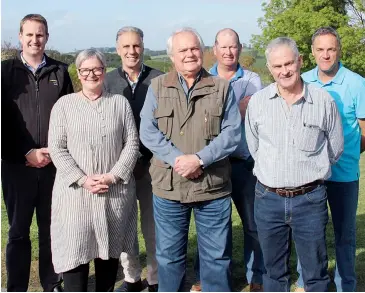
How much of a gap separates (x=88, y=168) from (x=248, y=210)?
5.17ft

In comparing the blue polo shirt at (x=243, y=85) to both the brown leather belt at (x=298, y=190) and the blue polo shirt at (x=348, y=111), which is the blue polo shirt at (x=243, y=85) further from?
the brown leather belt at (x=298, y=190)

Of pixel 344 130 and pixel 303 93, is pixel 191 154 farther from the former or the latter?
pixel 344 130

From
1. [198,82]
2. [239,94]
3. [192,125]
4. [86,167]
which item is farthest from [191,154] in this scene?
[239,94]

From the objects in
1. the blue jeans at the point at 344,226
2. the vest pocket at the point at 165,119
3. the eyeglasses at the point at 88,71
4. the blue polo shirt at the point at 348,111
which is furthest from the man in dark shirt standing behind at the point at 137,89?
the blue jeans at the point at 344,226

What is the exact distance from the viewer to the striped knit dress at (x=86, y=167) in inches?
166

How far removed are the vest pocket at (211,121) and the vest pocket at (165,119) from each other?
263 mm

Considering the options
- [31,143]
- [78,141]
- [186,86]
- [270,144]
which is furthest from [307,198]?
[31,143]

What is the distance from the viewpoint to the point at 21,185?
4.68 m

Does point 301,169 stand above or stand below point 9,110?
below

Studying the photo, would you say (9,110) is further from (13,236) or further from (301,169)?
(301,169)

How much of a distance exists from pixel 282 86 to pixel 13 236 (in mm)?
2652

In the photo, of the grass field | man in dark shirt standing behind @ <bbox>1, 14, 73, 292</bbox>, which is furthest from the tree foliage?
man in dark shirt standing behind @ <bbox>1, 14, 73, 292</bbox>

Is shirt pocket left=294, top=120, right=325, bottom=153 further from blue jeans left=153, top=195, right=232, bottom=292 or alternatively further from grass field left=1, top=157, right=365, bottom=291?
grass field left=1, top=157, right=365, bottom=291

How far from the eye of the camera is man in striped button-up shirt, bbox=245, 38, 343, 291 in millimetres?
3844
